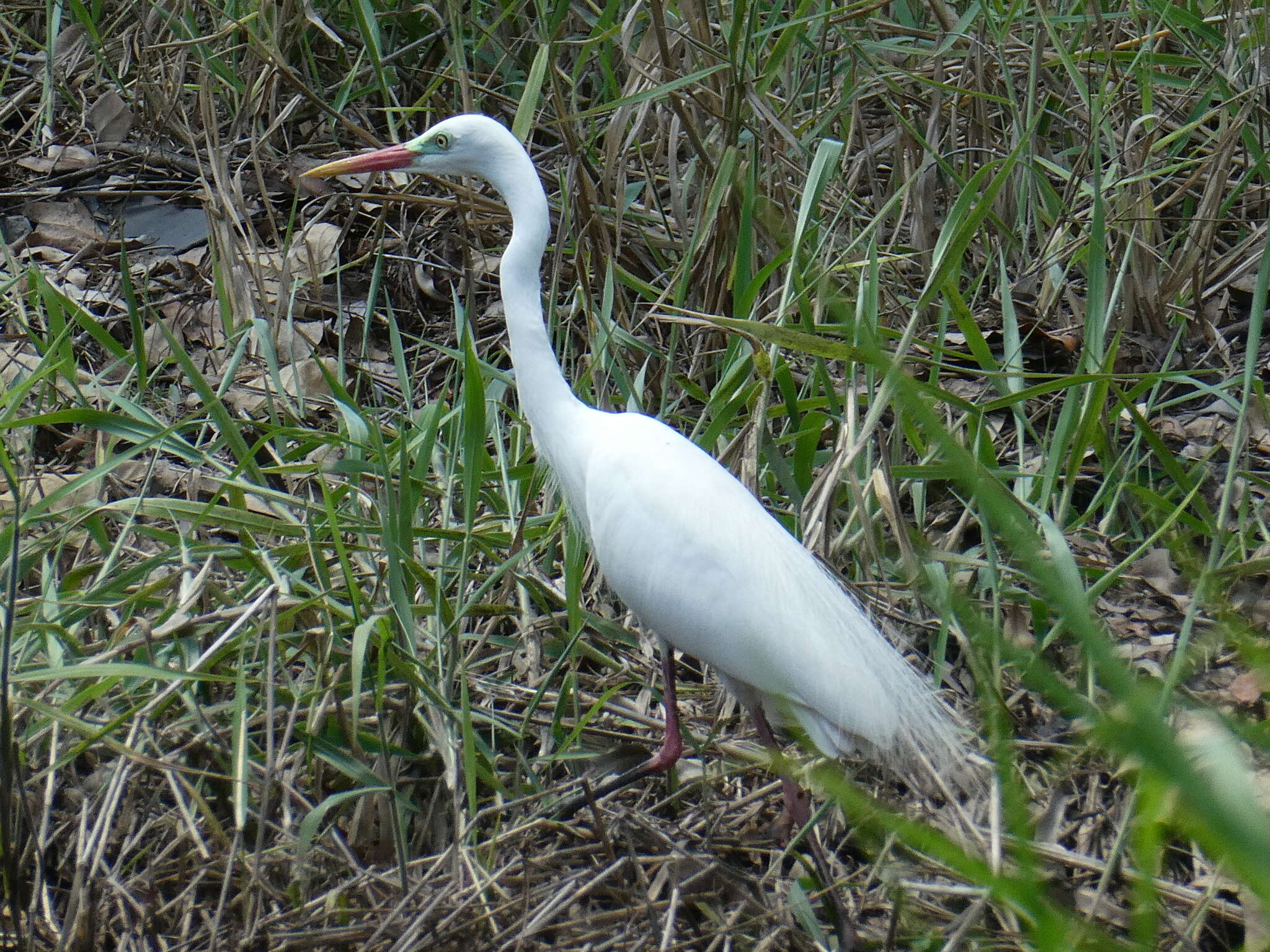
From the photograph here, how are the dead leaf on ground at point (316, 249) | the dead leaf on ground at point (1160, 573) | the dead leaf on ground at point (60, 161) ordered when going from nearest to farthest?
the dead leaf on ground at point (1160, 573) → the dead leaf on ground at point (316, 249) → the dead leaf on ground at point (60, 161)

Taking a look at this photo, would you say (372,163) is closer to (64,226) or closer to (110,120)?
(64,226)

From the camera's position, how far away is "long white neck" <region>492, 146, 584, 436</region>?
85.9 inches

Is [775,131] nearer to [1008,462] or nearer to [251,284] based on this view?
[1008,462]

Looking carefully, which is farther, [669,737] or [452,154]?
[452,154]

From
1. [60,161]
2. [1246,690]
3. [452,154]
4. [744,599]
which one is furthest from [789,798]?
[60,161]

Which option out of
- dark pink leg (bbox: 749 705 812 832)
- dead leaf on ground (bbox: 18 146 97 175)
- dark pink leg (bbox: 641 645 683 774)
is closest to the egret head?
dark pink leg (bbox: 641 645 683 774)

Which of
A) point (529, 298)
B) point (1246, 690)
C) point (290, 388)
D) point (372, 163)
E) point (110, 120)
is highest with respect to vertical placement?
point (372, 163)

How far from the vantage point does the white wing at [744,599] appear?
1.93m

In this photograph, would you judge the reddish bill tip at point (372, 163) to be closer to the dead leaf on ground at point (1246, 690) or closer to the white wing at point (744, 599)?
the white wing at point (744, 599)

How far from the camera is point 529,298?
2207 mm

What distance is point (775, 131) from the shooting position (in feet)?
9.64

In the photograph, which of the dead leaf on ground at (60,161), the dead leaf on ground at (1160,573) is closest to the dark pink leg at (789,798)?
the dead leaf on ground at (1160,573)

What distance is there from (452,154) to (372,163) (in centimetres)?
16

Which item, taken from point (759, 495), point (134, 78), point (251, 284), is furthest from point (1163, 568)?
point (134, 78)
